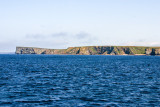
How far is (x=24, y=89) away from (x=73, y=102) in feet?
38.2

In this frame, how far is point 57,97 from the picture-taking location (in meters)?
29.1

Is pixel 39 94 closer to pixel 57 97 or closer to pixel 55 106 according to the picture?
pixel 57 97

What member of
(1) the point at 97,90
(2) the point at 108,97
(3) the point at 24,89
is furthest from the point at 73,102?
(3) the point at 24,89

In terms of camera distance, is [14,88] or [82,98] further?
[14,88]

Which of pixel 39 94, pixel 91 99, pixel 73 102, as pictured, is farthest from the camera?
pixel 39 94

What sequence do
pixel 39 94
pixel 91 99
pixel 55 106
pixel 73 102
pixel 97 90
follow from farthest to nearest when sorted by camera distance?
pixel 97 90 → pixel 39 94 → pixel 91 99 → pixel 73 102 → pixel 55 106

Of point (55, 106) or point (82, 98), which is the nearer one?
point (55, 106)

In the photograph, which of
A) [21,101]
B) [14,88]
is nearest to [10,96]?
[21,101]

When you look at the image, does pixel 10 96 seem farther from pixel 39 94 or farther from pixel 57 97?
pixel 57 97

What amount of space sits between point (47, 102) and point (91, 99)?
5.82 metres

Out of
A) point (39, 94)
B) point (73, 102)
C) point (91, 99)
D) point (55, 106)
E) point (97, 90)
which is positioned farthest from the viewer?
point (97, 90)

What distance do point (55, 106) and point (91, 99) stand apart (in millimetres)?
5605

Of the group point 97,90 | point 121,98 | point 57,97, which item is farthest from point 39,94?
point 121,98

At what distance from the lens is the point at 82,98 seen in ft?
93.7
